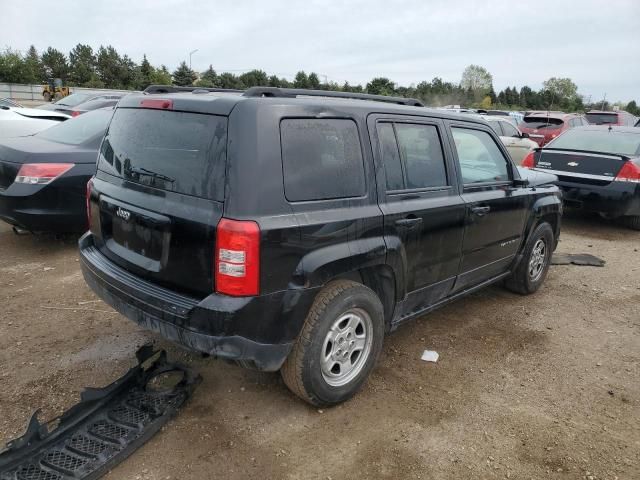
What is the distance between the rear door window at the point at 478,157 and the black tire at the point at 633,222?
4928mm

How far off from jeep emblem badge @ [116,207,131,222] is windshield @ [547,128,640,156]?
7466mm

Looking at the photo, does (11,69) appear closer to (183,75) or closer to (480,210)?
(183,75)

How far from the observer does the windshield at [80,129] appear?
18.6ft

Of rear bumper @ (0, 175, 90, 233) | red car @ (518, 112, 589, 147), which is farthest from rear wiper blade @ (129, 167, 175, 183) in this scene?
red car @ (518, 112, 589, 147)

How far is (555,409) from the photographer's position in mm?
3152

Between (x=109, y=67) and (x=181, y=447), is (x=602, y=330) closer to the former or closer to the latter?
(x=181, y=447)

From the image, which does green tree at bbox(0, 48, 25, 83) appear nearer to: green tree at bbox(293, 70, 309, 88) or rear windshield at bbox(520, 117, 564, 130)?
green tree at bbox(293, 70, 309, 88)

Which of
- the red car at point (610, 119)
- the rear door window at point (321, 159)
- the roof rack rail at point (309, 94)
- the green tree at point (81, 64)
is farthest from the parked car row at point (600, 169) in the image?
the green tree at point (81, 64)

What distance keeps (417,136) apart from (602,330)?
2522 mm

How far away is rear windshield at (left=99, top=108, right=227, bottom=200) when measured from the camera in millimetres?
2500

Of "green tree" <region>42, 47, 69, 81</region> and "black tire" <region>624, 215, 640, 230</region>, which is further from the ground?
"green tree" <region>42, 47, 69, 81</region>

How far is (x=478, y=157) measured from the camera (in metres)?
4.11

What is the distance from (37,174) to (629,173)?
770 centimetres

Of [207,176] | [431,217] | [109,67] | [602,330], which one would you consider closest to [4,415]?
[207,176]
